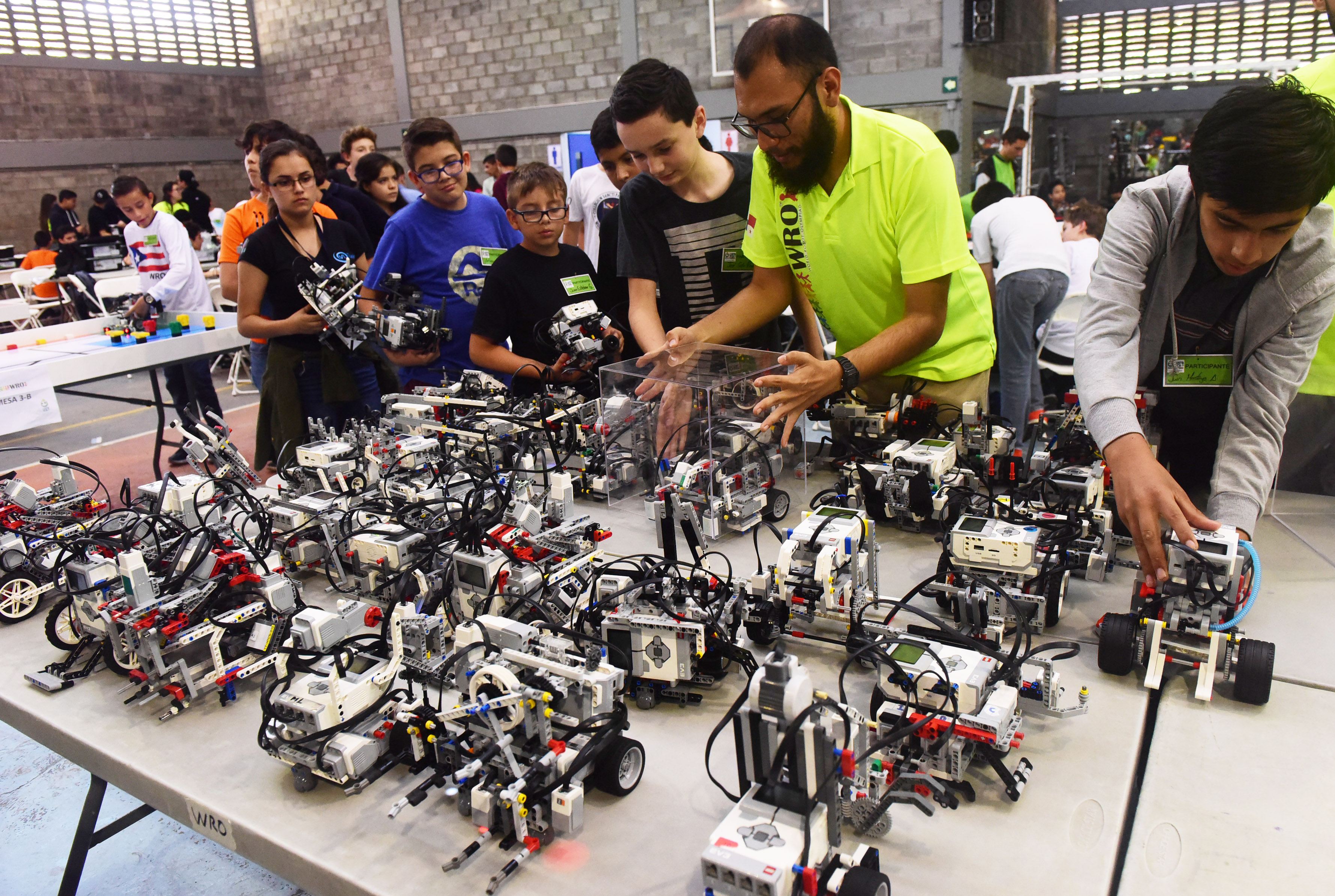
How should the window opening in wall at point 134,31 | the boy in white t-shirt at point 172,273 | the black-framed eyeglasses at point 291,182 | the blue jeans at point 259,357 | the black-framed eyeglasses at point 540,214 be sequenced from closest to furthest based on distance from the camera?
the black-framed eyeglasses at point 540,214 → the black-framed eyeglasses at point 291,182 → the blue jeans at point 259,357 → the boy in white t-shirt at point 172,273 → the window opening in wall at point 134,31

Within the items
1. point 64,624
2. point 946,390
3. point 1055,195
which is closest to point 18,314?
point 64,624

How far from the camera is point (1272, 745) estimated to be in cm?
155

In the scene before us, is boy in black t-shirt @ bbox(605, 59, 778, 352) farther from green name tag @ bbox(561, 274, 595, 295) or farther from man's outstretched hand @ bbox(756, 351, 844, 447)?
man's outstretched hand @ bbox(756, 351, 844, 447)

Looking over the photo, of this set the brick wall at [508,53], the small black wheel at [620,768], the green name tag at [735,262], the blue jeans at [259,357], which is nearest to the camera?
the small black wheel at [620,768]

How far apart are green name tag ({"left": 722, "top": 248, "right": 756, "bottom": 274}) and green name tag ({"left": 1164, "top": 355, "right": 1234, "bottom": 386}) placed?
1.44 m

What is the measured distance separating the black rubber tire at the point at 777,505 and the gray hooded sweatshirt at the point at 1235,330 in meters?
0.92

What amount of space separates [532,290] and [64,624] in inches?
75.4

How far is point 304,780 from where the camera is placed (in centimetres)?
163

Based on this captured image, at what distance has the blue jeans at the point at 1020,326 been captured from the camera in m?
4.90

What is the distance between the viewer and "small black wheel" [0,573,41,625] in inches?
95.1

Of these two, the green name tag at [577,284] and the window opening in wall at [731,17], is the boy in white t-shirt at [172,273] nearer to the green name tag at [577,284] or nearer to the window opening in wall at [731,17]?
the green name tag at [577,284]

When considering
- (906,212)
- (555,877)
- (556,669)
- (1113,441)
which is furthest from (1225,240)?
(555,877)

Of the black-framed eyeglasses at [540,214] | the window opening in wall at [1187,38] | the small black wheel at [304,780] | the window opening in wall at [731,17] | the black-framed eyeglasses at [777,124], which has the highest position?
the window opening in wall at [731,17]

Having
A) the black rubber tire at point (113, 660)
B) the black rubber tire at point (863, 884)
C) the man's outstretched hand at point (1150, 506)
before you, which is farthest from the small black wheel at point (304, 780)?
the man's outstretched hand at point (1150, 506)
